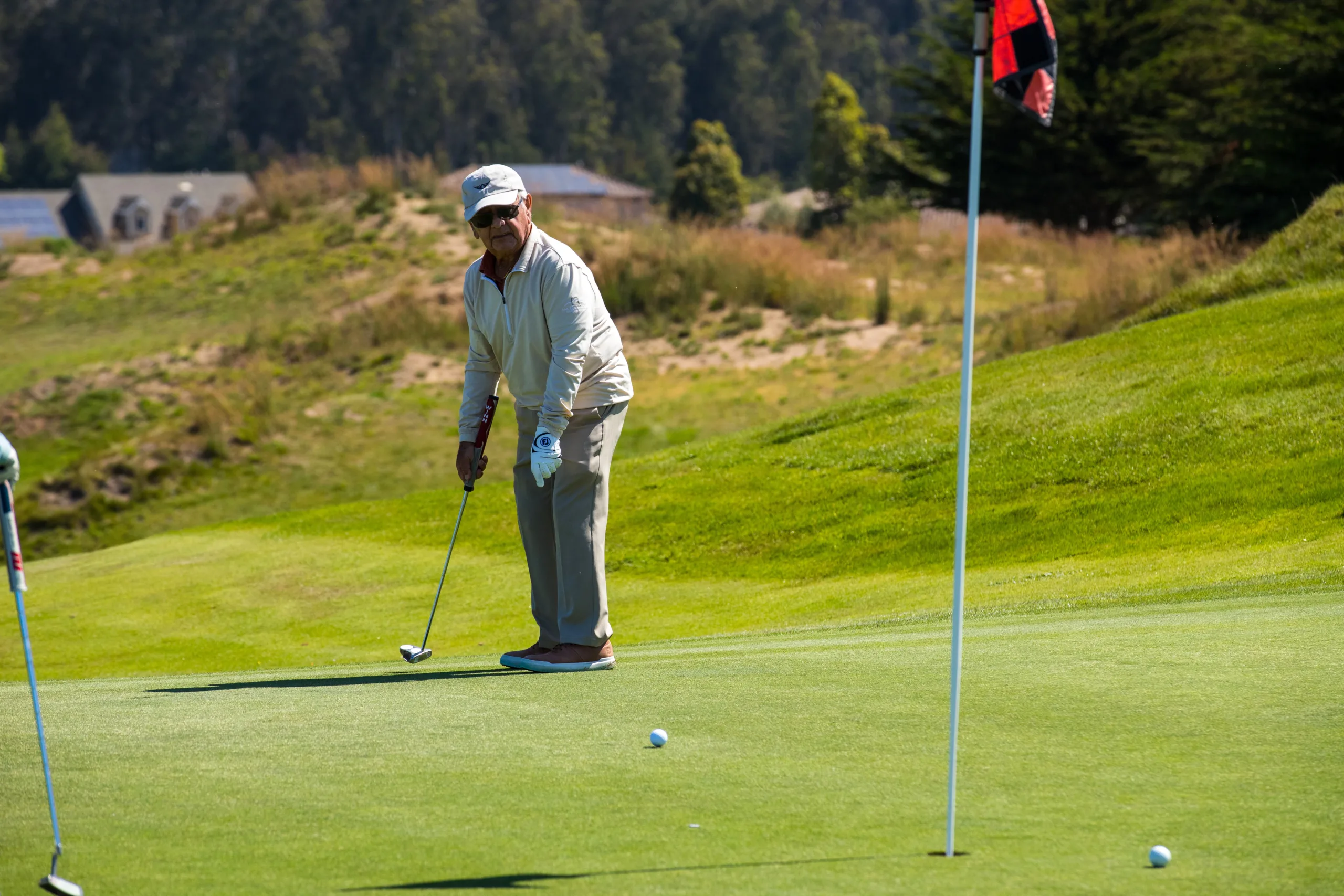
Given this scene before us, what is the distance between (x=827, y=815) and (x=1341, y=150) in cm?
2633

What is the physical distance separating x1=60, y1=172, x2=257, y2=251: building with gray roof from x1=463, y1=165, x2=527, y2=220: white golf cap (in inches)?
3590

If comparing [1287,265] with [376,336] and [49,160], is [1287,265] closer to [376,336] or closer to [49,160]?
[376,336]

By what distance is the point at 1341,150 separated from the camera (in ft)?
90.6

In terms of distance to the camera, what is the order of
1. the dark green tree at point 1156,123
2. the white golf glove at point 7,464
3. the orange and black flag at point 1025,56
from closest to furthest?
1. the white golf glove at point 7,464
2. the orange and black flag at point 1025,56
3. the dark green tree at point 1156,123

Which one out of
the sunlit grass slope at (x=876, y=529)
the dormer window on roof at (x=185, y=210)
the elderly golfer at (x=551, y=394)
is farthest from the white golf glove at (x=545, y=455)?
the dormer window on roof at (x=185, y=210)

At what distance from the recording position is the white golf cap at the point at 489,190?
723 centimetres

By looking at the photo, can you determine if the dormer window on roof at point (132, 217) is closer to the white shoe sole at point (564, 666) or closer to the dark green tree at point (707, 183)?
the dark green tree at point (707, 183)

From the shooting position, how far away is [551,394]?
723 cm

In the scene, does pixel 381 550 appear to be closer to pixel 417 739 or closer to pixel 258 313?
pixel 417 739

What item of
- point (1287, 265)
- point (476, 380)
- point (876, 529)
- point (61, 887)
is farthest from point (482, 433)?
point (1287, 265)

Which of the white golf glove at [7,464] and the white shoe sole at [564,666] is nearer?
Answer: the white golf glove at [7,464]

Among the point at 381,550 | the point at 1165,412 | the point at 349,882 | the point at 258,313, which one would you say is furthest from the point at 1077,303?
the point at 349,882

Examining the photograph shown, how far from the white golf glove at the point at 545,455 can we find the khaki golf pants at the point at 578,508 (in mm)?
157

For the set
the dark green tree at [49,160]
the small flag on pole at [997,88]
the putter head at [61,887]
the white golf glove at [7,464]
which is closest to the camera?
the putter head at [61,887]
